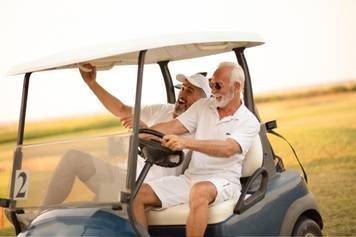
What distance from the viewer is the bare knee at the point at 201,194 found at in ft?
10.9

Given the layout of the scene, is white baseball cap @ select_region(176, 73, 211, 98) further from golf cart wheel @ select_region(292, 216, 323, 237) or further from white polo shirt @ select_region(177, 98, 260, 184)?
golf cart wheel @ select_region(292, 216, 323, 237)

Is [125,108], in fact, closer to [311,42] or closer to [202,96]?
[202,96]

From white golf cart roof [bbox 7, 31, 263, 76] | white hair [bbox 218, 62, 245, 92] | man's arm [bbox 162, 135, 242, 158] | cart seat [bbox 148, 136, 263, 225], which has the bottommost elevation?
cart seat [bbox 148, 136, 263, 225]

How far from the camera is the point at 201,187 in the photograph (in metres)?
3.38

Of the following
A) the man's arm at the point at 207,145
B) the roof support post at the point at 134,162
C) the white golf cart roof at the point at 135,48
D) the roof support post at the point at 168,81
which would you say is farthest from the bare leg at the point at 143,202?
the roof support post at the point at 168,81

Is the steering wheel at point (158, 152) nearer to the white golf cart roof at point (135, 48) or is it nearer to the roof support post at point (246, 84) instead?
the white golf cart roof at point (135, 48)

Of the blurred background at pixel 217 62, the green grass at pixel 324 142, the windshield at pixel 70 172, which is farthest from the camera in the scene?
the blurred background at pixel 217 62

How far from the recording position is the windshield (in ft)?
10.5

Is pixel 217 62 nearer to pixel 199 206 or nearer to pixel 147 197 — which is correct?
pixel 147 197

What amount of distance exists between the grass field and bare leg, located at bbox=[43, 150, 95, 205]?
10.9 ft

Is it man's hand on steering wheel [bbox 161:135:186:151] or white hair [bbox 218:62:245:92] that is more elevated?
white hair [bbox 218:62:245:92]

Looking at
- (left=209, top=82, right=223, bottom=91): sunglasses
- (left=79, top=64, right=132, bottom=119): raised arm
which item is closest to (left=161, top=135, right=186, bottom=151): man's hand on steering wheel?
(left=209, top=82, right=223, bottom=91): sunglasses

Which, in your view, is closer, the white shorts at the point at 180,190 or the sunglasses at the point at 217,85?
the white shorts at the point at 180,190

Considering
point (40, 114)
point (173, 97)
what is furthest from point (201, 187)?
point (40, 114)
